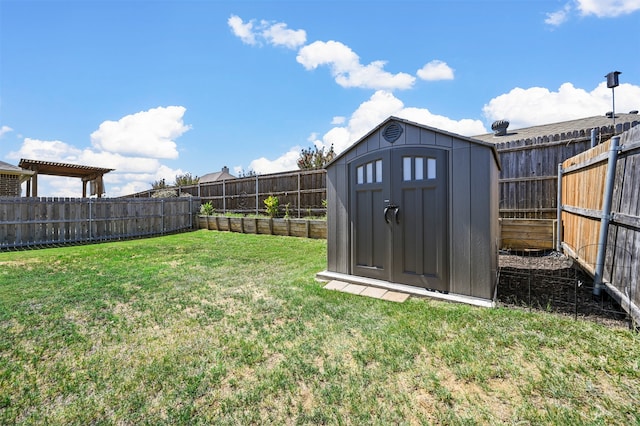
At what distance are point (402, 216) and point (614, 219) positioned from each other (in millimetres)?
2217

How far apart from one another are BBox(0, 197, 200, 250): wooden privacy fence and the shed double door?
9.97 metres

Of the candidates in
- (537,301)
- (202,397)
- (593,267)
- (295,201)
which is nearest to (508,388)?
(202,397)

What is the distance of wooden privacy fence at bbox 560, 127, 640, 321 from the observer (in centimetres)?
259

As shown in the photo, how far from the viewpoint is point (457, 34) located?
17.2 feet

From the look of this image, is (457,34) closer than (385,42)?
Yes

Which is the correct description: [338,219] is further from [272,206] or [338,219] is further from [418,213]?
[272,206]

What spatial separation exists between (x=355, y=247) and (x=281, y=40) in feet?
17.8

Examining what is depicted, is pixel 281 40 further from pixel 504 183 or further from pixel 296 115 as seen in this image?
pixel 504 183

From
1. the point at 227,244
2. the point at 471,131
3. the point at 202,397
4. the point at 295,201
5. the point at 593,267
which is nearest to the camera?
the point at 202,397

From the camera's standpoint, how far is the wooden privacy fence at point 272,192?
10.0 metres

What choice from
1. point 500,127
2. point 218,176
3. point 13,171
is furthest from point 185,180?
point 500,127

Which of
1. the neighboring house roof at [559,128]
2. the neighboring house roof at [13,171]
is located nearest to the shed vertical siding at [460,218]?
the neighboring house roof at [559,128]

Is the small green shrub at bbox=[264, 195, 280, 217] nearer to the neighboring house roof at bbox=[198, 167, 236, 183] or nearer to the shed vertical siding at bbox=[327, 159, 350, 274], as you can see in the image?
the shed vertical siding at bbox=[327, 159, 350, 274]

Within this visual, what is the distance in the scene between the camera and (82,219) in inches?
368
